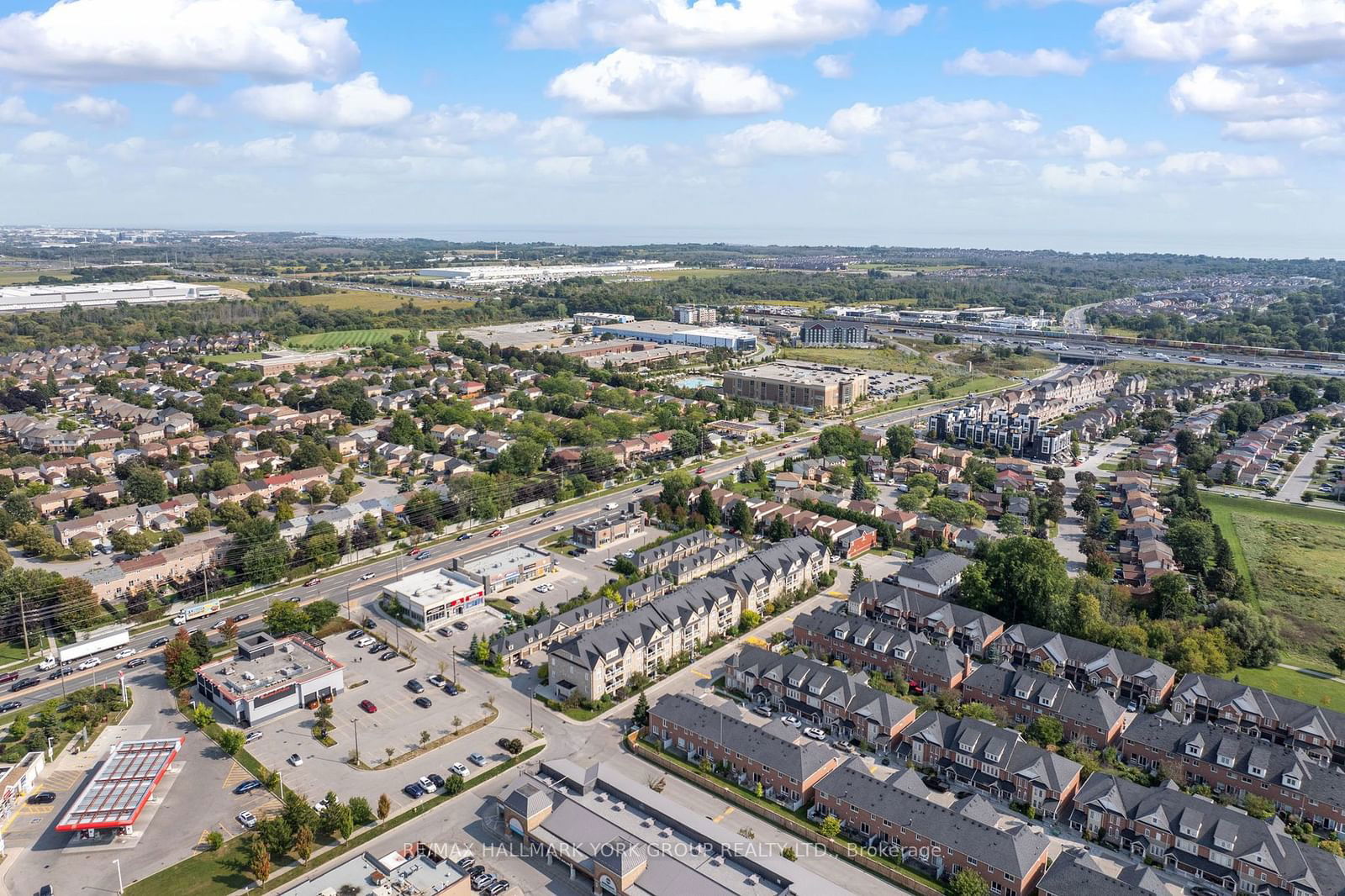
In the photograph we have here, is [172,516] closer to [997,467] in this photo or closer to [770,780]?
[770,780]

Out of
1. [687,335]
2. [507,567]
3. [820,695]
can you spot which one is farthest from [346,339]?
[820,695]

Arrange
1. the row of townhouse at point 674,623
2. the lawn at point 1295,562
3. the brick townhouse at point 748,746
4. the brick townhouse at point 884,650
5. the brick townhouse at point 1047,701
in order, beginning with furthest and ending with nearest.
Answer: the lawn at point 1295,562 < the brick townhouse at point 884,650 < the row of townhouse at point 674,623 < the brick townhouse at point 1047,701 < the brick townhouse at point 748,746

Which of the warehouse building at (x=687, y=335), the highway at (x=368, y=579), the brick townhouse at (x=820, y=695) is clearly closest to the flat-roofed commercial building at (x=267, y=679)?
the highway at (x=368, y=579)

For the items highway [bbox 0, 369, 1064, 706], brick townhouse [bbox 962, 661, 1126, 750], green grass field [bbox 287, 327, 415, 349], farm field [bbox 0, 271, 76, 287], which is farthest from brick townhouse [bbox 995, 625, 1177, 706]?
farm field [bbox 0, 271, 76, 287]

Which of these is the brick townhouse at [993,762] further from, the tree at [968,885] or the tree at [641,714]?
the tree at [641,714]

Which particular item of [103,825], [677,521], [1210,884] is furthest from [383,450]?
[1210,884]

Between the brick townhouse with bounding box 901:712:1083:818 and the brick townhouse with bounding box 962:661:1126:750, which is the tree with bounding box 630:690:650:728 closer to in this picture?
the brick townhouse with bounding box 901:712:1083:818
